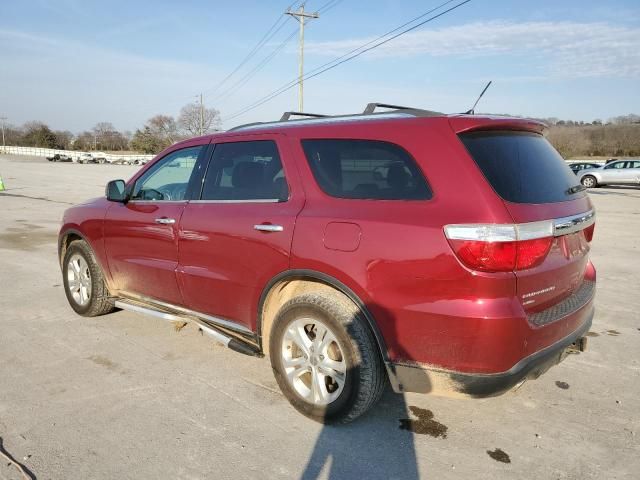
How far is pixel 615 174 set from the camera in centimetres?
2800

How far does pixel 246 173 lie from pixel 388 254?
55.5 inches

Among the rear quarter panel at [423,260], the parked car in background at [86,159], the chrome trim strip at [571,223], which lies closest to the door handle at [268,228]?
the rear quarter panel at [423,260]

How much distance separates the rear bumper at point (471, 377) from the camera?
253 cm

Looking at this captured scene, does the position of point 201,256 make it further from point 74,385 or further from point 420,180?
point 420,180

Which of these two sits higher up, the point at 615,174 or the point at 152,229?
the point at 615,174

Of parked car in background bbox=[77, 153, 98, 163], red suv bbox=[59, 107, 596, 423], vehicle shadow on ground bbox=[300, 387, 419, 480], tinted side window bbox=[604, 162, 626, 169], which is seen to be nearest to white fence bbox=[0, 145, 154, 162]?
parked car in background bbox=[77, 153, 98, 163]

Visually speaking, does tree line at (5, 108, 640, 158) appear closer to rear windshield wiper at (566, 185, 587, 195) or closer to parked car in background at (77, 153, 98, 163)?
parked car in background at (77, 153, 98, 163)

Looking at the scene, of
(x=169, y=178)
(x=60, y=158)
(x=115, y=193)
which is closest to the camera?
(x=169, y=178)

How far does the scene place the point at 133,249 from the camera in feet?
14.0

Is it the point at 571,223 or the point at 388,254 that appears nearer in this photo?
the point at 388,254

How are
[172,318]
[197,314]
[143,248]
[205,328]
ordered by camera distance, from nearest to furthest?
[205,328] < [197,314] < [172,318] < [143,248]

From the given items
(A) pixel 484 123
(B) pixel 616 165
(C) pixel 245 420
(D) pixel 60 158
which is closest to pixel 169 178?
(C) pixel 245 420

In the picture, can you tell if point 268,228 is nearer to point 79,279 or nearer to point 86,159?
point 79,279

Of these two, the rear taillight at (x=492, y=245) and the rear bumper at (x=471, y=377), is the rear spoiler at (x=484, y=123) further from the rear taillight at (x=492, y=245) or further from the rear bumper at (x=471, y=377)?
the rear bumper at (x=471, y=377)
